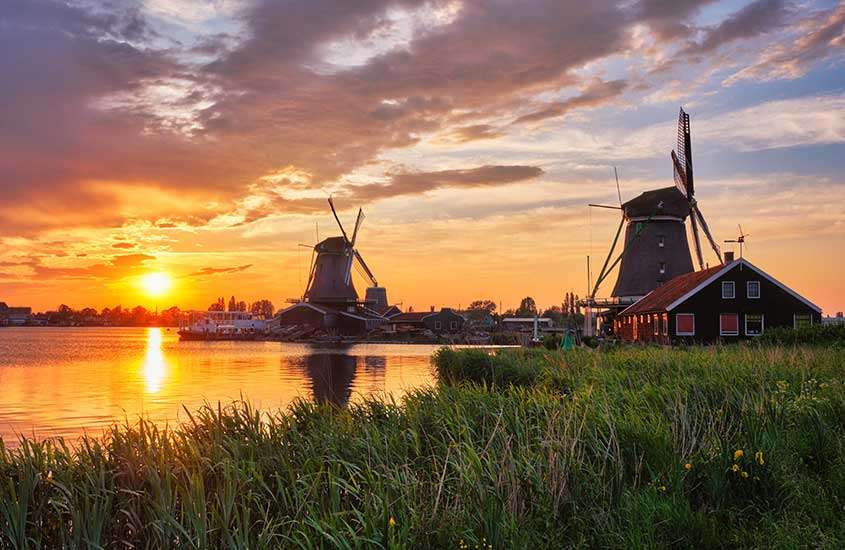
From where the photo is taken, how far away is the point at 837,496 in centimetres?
870

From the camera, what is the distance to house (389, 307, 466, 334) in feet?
410

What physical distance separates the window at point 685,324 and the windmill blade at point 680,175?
18964 mm

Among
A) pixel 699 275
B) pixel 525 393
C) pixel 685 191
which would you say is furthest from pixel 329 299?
pixel 525 393

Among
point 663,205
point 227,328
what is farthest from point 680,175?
point 227,328

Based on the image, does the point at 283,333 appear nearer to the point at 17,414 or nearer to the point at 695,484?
the point at 17,414

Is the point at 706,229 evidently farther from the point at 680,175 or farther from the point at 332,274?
the point at 332,274

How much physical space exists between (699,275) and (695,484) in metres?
43.4

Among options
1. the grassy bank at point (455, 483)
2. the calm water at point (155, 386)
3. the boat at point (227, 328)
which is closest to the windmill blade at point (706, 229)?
the calm water at point (155, 386)

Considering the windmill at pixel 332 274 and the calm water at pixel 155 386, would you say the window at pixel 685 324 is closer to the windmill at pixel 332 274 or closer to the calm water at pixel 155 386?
the calm water at pixel 155 386

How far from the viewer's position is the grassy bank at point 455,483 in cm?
717

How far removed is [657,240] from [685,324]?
1603 centimetres

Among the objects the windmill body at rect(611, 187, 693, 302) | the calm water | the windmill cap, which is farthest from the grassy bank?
the windmill cap

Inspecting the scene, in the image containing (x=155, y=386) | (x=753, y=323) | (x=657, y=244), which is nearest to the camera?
(x=155, y=386)

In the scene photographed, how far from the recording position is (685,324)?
4641cm
